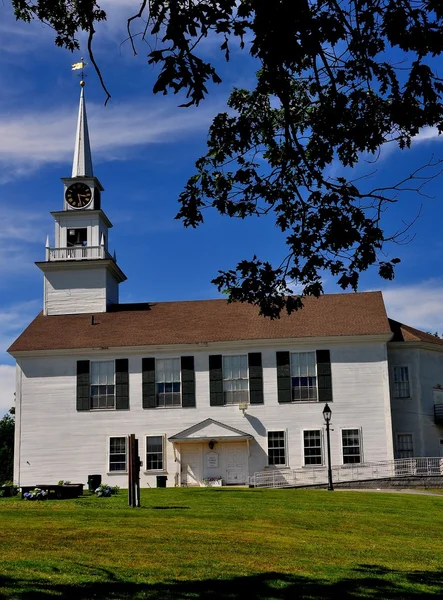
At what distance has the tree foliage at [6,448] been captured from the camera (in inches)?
3088

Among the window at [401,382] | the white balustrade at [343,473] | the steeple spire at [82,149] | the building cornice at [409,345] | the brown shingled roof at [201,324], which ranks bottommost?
the white balustrade at [343,473]

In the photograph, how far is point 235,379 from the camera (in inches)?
1603

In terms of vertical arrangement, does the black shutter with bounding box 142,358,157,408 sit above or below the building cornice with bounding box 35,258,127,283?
below

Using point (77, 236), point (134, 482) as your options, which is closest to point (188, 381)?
point (77, 236)

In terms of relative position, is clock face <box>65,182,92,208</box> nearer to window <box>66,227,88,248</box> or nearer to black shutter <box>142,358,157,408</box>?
window <box>66,227,88,248</box>

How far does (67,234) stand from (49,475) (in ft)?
42.4

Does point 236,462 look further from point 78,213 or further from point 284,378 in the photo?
point 78,213

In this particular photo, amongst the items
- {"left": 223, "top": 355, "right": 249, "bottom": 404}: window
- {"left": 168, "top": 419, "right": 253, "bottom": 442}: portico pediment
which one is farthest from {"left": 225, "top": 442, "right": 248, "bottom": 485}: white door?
{"left": 223, "top": 355, "right": 249, "bottom": 404}: window

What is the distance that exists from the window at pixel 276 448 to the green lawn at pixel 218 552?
16.9 metres

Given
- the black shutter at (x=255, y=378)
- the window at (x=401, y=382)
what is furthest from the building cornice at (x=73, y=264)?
the window at (x=401, y=382)

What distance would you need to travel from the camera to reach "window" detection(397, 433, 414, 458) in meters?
40.9

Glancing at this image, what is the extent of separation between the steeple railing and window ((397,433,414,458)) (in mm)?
17055

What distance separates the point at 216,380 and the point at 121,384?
175 inches

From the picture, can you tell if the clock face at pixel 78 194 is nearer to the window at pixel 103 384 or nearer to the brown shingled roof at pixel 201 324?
the brown shingled roof at pixel 201 324
